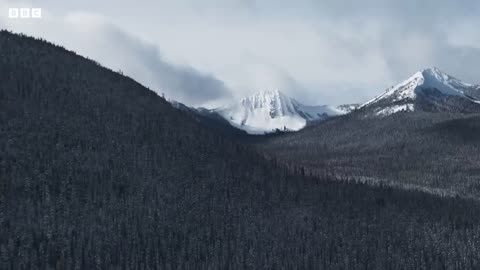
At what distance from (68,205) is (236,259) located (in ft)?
189

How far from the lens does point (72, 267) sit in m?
166

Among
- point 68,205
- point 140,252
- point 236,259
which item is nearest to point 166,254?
point 140,252

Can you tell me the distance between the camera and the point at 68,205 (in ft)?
647

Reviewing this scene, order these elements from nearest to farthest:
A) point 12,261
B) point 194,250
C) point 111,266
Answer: point 12,261
point 111,266
point 194,250

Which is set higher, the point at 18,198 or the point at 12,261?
the point at 18,198

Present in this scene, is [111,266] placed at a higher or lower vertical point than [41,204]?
lower

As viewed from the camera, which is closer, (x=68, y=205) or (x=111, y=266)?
(x=111, y=266)

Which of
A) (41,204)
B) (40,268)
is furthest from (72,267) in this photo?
(41,204)

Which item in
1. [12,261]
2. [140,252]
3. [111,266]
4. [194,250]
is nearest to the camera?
[12,261]

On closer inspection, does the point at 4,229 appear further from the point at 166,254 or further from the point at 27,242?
the point at 166,254

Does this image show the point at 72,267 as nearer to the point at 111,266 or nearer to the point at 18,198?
the point at 111,266

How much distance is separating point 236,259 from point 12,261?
A: 70281 millimetres

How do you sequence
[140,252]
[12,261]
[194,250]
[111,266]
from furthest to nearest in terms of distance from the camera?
1. [194,250]
2. [140,252]
3. [111,266]
4. [12,261]

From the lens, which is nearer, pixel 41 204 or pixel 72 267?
pixel 72 267
